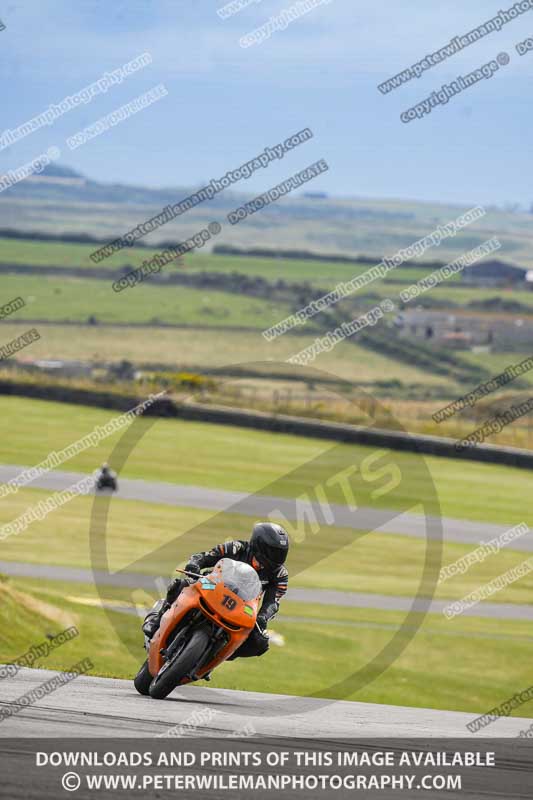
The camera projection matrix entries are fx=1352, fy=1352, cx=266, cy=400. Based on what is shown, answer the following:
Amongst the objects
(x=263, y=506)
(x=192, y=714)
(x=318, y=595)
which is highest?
(x=192, y=714)

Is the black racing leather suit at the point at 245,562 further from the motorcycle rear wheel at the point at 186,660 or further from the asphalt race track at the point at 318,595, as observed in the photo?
the asphalt race track at the point at 318,595

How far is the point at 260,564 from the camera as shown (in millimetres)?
10141

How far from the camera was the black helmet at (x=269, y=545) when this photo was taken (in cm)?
1003

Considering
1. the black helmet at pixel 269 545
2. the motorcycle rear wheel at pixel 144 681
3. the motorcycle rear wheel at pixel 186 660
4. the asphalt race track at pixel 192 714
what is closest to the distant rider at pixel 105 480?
the asphalt race track at pixel 192 714

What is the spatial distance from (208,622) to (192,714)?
70 centimetres

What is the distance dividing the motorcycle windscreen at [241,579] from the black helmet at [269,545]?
290mm

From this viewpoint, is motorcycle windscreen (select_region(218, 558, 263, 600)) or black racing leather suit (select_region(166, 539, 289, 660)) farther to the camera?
black racing leather suit (select_region(166, 539, 289, 660))

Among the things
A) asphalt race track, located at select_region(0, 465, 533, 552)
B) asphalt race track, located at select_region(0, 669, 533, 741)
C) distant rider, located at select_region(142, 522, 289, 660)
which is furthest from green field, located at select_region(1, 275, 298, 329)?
distant rider, located at select_region(142, 522, 289, 660)

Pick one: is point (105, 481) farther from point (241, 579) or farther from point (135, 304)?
point (135, 304)

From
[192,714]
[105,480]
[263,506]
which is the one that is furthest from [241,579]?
[263,506]

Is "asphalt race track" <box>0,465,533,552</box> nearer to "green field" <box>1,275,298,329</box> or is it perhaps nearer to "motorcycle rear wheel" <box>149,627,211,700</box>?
"motorcycle rear wheel" <box>149,627,211,700</box>

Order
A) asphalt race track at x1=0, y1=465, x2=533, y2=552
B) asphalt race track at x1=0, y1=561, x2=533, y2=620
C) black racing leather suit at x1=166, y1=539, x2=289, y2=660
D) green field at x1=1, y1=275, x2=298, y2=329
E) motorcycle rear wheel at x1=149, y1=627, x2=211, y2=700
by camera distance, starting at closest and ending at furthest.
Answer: motorcycle rear wheel at x1=149, y1=627, x2=211, y2=700, black racing leather suit at x1=166, y1=539, x2=289, y2=660, asphalt race track at x1=0, y1=561, x2=533, y2=620, asphalt race track at x1=0, y1=465, x2=533, y2=552, green field at x1=1, y1=275, x2=298, y2=329

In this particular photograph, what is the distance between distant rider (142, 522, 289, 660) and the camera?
32.8 feet

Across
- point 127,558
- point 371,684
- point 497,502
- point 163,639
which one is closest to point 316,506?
point 497,502
